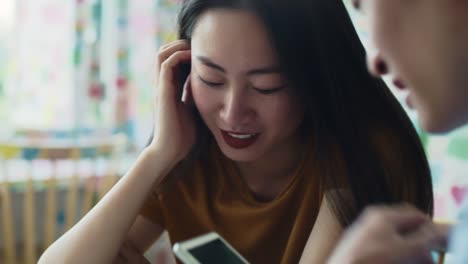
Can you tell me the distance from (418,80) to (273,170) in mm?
619

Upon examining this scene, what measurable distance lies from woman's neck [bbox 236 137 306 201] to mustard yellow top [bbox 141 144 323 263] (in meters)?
0.02

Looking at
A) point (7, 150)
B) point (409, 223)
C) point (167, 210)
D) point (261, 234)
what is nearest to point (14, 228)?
point (7, 150)

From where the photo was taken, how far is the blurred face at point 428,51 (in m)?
0.43

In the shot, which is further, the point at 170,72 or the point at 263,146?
the point at 170,72

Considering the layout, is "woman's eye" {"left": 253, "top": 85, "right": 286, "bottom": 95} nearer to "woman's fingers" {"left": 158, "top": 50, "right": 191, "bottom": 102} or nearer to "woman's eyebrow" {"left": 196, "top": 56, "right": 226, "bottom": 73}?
"woman's eyebrow" {"left": 196, "top": 56, "right": 226, "bottom": 73}

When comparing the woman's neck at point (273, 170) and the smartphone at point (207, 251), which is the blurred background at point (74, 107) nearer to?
the woman's neck at point (273, 170)

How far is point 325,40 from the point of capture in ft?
2.70

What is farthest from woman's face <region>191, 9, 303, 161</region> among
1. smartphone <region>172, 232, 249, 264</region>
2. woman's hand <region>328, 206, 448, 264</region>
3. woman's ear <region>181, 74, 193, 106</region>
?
woman's hand <region>328, 206, 448, 264</region>

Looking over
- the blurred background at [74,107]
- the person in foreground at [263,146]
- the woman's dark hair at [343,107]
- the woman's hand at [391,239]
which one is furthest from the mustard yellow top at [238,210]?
the blurred background at [74,107]

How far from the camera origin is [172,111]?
1.03 m

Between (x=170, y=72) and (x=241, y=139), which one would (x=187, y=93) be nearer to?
(x=170, y=72)

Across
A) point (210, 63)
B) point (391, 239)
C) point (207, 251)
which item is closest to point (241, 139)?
point (210, 63)

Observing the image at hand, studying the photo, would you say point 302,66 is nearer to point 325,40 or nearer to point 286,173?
point 325,40

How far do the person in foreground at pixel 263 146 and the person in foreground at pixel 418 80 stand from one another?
11.6 inches
